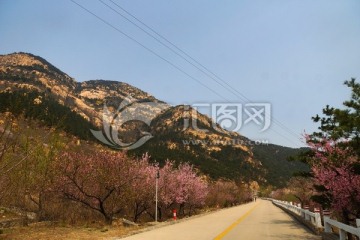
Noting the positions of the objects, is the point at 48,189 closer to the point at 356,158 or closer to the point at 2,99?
the point at 356,158

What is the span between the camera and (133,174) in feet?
77.4

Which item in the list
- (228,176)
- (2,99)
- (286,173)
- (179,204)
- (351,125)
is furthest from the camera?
(286,173)

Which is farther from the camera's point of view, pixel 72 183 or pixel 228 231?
pixel 72 183

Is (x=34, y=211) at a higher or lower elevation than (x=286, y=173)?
lower

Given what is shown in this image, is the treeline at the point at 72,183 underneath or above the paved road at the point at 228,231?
above

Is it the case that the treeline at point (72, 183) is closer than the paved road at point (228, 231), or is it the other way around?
the paved road at point (228, 231)

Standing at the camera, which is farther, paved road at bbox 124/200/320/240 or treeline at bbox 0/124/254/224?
treeline at bbox 0/124/254/224

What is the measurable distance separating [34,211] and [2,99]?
83638 mm

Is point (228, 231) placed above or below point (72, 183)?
below

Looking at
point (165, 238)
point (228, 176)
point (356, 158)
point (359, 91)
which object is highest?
point (228, 176)

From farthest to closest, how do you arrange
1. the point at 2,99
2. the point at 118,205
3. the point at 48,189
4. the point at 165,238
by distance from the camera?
1. the point at 2,99
2. the point at 118,205
3. the point at 48,189
4. the point at 165,238

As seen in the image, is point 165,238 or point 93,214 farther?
point 93,214

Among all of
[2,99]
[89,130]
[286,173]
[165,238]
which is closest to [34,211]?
[165,238]

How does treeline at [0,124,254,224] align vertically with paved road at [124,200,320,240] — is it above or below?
above
